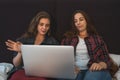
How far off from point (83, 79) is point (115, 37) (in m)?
0.68

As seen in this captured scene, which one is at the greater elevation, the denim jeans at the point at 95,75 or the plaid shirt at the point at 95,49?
the plaid shirt at the point at 95,49

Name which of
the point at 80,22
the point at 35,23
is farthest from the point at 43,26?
the point at 80,22

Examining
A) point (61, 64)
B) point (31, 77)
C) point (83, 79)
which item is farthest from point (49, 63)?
point (83, 79)

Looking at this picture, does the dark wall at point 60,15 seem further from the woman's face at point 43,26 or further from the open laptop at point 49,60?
the open laptop at point 49,60

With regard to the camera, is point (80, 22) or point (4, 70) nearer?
point (4, 70)

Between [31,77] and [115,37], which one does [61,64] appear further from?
[115,37]

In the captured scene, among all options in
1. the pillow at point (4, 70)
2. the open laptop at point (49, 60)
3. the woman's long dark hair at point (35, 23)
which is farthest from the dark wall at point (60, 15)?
the open laptop at point (49, 60)

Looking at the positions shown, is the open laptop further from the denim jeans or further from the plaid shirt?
the plaid shirt

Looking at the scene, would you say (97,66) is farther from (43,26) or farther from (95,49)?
(43,26)

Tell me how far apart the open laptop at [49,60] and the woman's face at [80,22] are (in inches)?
18.9

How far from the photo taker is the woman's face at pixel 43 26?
7.04 feet

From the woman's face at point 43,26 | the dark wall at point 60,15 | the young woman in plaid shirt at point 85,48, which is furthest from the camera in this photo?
the dark wall at point 60,15

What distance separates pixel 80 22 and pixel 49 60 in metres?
0.53

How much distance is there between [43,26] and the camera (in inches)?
84.5
